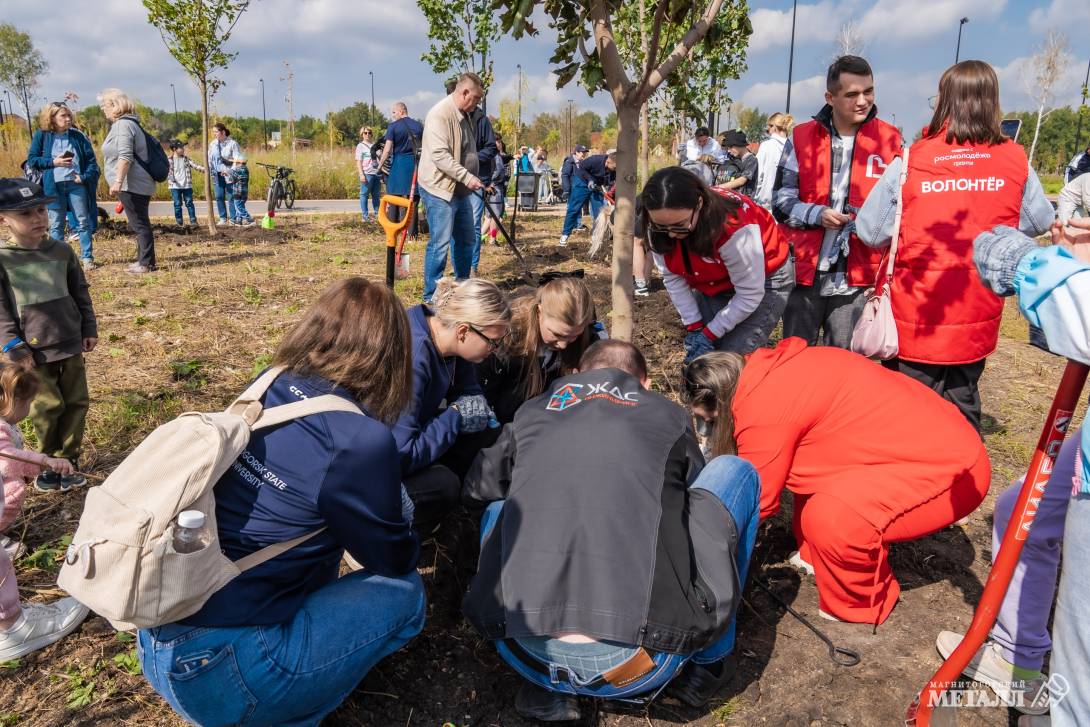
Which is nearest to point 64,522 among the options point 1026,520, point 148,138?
point 1026,520

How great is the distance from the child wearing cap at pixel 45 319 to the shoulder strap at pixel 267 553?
1.96 metres

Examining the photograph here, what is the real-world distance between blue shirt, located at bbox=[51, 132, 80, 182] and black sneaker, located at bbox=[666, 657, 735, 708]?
27.1 feet

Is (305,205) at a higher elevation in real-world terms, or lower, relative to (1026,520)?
higher

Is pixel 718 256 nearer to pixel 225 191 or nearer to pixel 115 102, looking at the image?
pixel 115 102

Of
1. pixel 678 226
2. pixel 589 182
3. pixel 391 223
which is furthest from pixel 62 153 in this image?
pixel 678 226

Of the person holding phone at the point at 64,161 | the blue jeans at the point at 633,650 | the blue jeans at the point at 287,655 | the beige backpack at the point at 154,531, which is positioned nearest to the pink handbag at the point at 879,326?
the blue jeans at the point at 633,650

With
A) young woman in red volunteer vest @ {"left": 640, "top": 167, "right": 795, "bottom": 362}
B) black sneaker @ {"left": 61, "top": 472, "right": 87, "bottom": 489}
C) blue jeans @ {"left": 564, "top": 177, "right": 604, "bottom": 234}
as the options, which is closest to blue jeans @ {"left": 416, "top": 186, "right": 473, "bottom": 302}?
young woman in red volunteer vest @ {"left": 640, "top": 167, "right": 795, "bottom": 362}

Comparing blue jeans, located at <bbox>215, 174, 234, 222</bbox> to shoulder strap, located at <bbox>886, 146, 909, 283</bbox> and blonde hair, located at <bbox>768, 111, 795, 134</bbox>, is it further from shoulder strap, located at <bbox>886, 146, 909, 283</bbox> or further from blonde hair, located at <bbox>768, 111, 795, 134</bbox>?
shoulder strap, located at <bbox>886, 146, 909, 283</bbox>

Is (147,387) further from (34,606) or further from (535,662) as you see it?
(535,662)

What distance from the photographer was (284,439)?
67.8 inches

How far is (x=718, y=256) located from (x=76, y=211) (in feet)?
24.7

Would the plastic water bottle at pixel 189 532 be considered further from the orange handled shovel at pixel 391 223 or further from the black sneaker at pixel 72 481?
the orange handled shovel at pixel 391 223

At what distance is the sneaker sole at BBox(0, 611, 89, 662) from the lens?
232 centimetres

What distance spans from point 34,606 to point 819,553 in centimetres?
278
